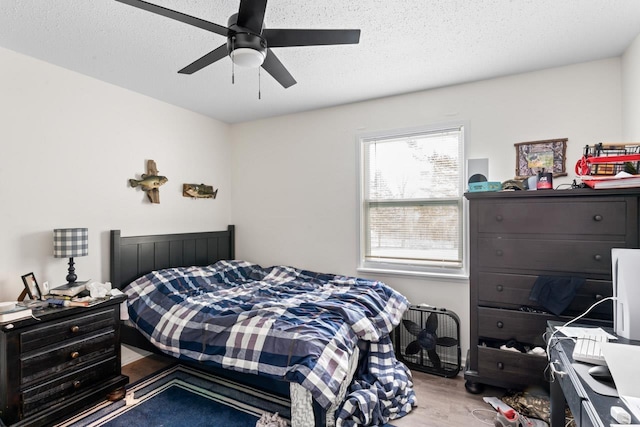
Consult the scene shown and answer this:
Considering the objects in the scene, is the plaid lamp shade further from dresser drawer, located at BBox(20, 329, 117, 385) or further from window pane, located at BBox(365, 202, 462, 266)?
window pane, located at BBox(365, 202, 462, 266)

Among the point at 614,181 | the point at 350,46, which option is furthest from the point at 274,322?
the point at 614,181

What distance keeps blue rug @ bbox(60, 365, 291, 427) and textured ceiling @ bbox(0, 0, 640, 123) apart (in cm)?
246

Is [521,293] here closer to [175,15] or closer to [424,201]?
[424,201]

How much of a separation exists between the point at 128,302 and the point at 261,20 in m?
2.44

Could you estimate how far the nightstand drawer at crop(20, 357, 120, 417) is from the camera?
1.86 meters

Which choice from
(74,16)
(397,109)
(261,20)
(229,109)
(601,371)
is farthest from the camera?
(229,109)

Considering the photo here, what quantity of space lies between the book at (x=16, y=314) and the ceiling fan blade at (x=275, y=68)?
2009 millimetres

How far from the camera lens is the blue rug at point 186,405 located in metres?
2.02

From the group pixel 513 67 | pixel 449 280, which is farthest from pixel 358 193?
pixel 513 67

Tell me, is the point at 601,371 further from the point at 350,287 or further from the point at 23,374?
the point at 23,374

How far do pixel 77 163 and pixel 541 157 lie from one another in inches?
147

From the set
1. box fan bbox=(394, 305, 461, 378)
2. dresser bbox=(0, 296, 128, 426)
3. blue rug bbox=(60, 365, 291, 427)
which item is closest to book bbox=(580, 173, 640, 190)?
box fan bbox=(394, 305, 461, 378)

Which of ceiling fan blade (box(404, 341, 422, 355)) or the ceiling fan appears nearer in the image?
the ceiling fan

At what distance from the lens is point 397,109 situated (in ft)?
10.1
